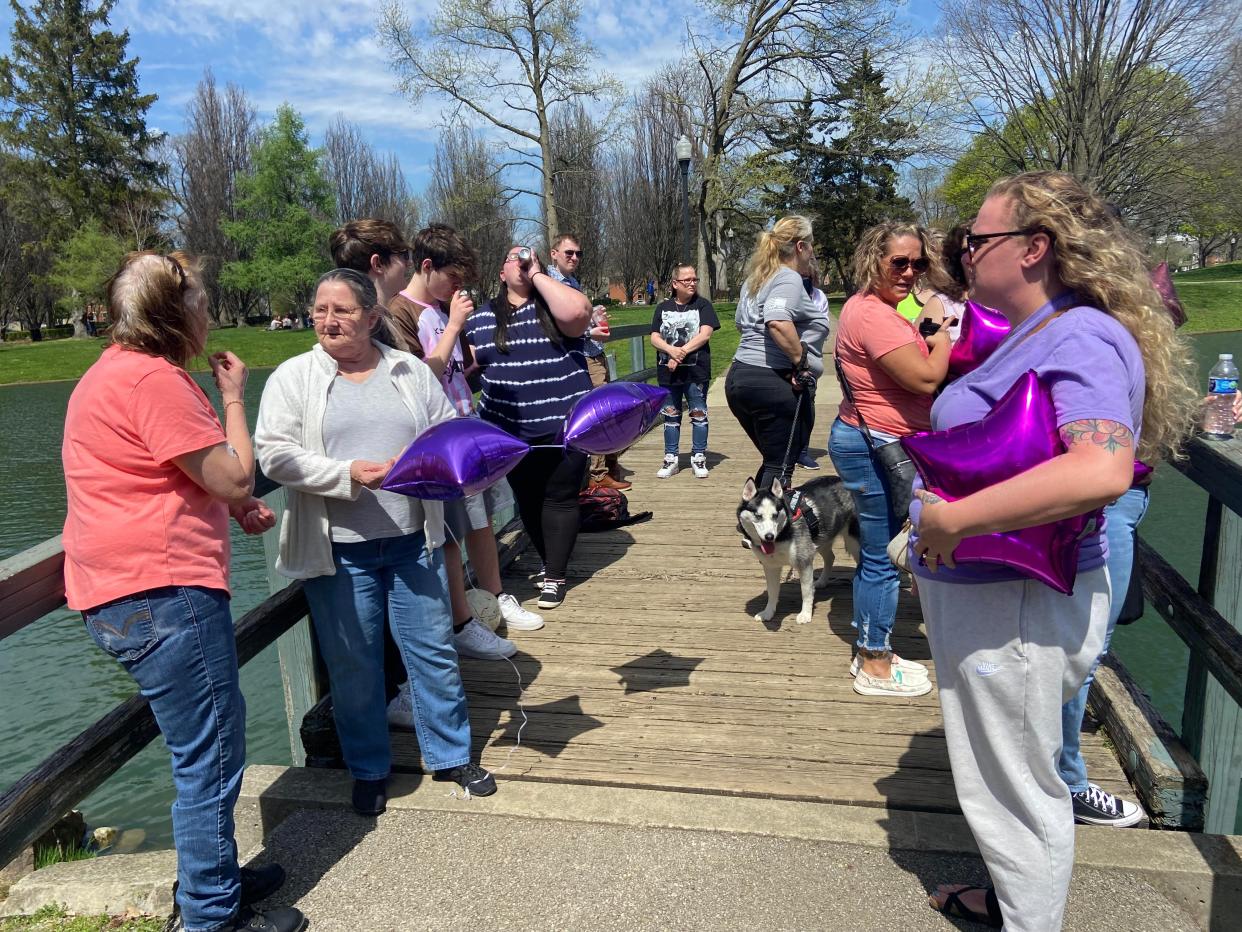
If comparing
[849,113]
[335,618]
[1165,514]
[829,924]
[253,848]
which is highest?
[849,113]

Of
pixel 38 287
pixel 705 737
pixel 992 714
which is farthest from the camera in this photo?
pixel 38 287

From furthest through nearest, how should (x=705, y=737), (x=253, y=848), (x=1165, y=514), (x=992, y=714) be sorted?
(x=1165, y=514) → (x=705, y=737) → (x=253, y=848) → (x=992, y=714)

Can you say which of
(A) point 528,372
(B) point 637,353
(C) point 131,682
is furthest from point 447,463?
(B) point 637,353

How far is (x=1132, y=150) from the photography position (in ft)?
81.9

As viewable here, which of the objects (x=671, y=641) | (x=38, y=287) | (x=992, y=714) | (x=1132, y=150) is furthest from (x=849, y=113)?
(x=38, y=287)

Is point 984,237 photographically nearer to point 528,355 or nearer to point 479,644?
point 528,355

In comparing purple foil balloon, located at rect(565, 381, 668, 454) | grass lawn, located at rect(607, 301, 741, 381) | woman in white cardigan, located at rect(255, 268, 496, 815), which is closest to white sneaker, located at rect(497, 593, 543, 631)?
woman in white cardigan, located at rect(255, 268, 496, 815)

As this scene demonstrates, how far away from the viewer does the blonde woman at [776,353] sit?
4.88 metres

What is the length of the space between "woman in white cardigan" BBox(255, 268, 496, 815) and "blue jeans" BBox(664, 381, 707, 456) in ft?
16.0

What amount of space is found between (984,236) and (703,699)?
244 centimetres

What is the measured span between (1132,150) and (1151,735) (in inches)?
1089

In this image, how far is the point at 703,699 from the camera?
148 inches

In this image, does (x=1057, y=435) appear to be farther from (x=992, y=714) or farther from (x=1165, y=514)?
(x=1165, y=514)

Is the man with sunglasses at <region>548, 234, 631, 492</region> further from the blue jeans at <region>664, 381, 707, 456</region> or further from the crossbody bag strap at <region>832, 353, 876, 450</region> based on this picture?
the crossbody bag strap at <region>832, 353, 876, 450</region>
